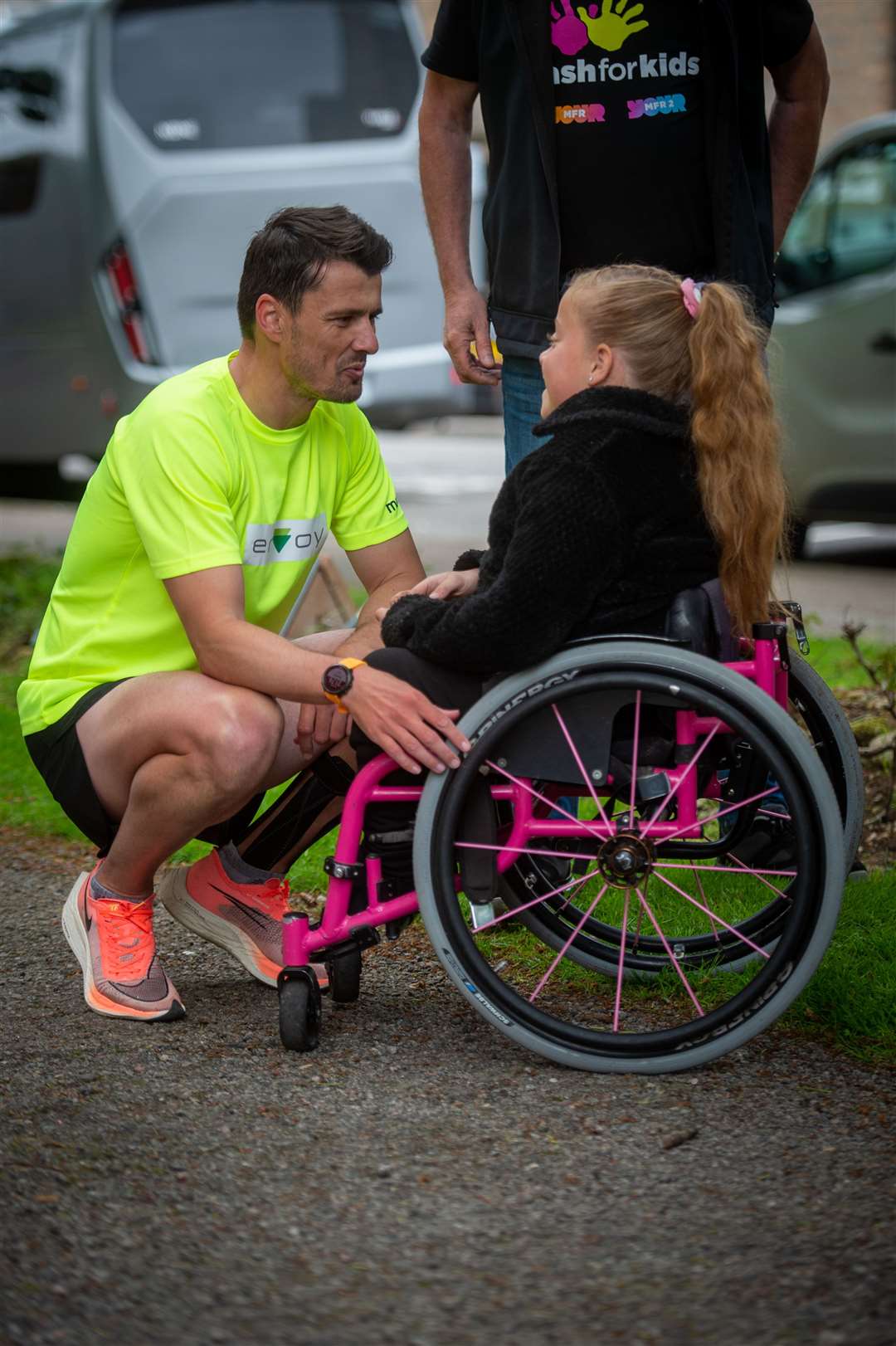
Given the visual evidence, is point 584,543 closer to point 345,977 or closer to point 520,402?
point 345,977

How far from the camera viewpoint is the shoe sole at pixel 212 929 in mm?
3471

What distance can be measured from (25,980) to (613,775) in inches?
51.0

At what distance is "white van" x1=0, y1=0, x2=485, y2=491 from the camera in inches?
346

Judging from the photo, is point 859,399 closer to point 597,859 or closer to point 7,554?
point 7,554

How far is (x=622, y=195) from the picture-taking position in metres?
3.63

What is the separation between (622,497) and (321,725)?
28.3 inches

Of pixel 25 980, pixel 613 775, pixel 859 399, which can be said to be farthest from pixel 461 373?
pixel 859 399

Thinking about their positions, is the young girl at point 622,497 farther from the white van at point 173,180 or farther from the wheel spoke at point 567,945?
the white van at point 173,180

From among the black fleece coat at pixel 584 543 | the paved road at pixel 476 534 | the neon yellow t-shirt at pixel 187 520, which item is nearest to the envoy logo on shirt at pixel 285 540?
the neon yellow t-shirt at pixel 187 520

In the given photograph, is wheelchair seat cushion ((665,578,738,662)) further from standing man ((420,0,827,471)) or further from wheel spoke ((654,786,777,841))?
standing man ((420,0,827,471))

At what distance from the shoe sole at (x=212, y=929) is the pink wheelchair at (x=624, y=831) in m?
0.24

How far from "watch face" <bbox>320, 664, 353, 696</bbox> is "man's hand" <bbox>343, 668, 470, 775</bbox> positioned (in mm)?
11

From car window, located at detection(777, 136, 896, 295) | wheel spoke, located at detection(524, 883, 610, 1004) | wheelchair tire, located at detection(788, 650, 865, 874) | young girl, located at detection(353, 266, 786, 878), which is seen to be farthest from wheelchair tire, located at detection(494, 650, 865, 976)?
car window, located at detection(777, 136, 896, 295)

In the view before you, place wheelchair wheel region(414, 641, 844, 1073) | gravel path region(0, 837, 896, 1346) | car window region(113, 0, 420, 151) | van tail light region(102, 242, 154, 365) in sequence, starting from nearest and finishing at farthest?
gravel path region(0, 837, 896, 1346) < wheelchair wheel region(414, 641, 844, 1073) < van tail light region(102, 242, 154, 365) < car window region(113, 0, 420, 151)
